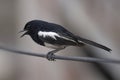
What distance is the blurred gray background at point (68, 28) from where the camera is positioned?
6172 mm

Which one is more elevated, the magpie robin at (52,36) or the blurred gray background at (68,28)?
the blurred gray background at (68,28)

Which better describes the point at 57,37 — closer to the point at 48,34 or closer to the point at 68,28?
the point at 48,34

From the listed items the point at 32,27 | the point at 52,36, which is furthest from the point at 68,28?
the point at 52,36

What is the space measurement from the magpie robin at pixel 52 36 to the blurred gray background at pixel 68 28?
2259 millimetres

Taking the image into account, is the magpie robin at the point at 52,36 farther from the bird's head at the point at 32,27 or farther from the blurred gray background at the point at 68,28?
the blurred gray background at the point at 68,28

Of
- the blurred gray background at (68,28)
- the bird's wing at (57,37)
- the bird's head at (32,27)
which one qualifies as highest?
the blurred gray background at (68,28)

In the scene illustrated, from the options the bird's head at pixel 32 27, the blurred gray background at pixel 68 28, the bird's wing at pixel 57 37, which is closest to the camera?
the bird's wing at pixel 57 37

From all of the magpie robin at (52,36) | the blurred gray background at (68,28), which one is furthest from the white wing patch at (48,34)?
the blurred gray background at (68,28)

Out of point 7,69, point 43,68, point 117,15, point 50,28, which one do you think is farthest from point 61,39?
point 7,69

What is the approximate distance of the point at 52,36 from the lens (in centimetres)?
347

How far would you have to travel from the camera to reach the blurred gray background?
20.2 feet

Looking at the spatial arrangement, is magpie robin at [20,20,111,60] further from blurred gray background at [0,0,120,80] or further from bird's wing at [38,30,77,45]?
blurred gray background at [0,0,120,80]

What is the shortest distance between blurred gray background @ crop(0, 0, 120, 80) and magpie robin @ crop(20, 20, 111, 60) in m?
2.26

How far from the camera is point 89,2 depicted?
6.28 m
